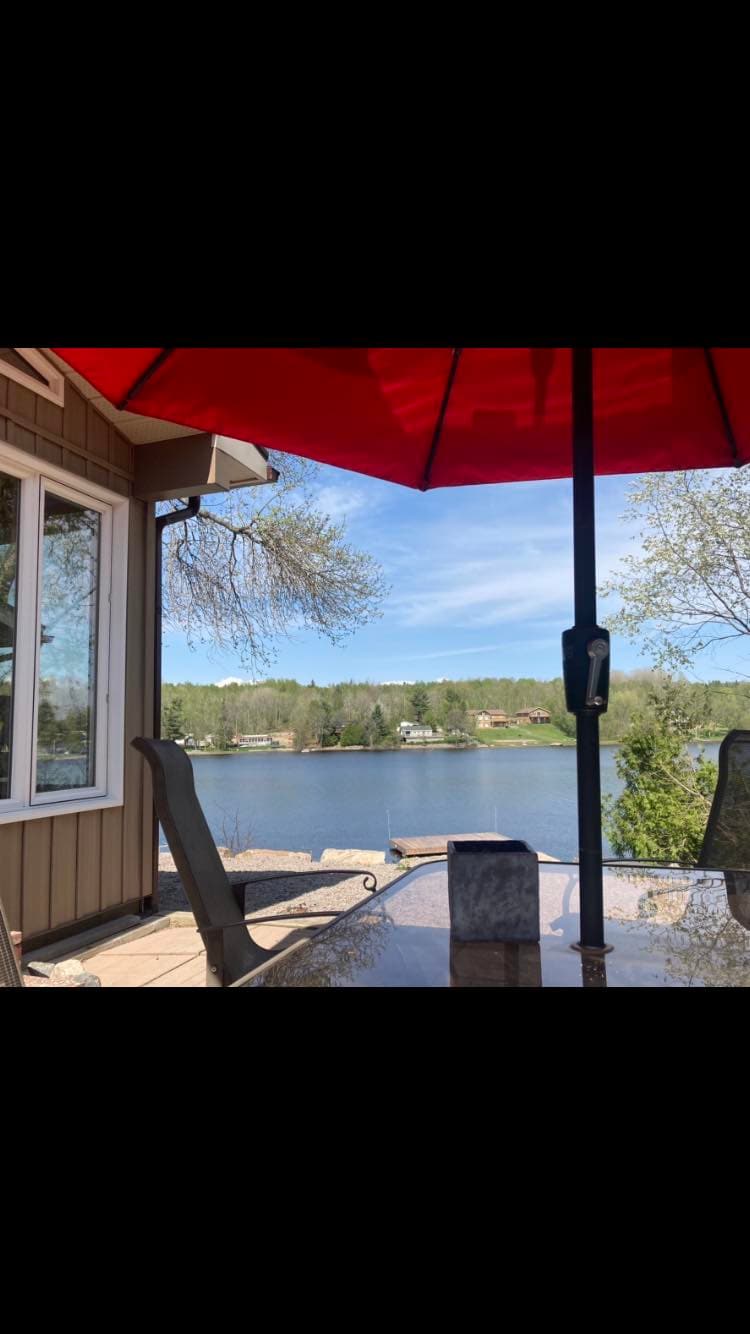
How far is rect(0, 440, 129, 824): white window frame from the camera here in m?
2.90

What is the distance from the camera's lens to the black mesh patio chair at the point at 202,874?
172cm

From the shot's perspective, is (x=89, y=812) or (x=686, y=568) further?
(x=686, y=568)

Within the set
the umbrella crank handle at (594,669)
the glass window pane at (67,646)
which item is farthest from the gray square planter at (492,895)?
the glass window pane at (67,646)

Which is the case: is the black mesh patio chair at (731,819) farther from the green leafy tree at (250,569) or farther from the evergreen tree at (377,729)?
the evergreen tree at (377,729)

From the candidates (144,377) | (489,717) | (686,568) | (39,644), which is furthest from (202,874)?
(489,717)

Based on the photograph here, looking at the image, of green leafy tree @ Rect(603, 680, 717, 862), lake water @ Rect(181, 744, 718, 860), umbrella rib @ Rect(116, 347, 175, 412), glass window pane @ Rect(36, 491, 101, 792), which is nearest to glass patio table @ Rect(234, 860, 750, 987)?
umbrella rib @ Rect(116, 347, 175, 412)

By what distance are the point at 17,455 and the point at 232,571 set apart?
592 cm

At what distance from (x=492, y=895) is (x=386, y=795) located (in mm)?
9621

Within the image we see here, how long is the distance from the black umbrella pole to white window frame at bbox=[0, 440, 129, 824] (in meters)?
2.32

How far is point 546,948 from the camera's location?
1.15 m

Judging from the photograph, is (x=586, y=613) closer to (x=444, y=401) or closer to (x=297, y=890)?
(x=444, y=401)
